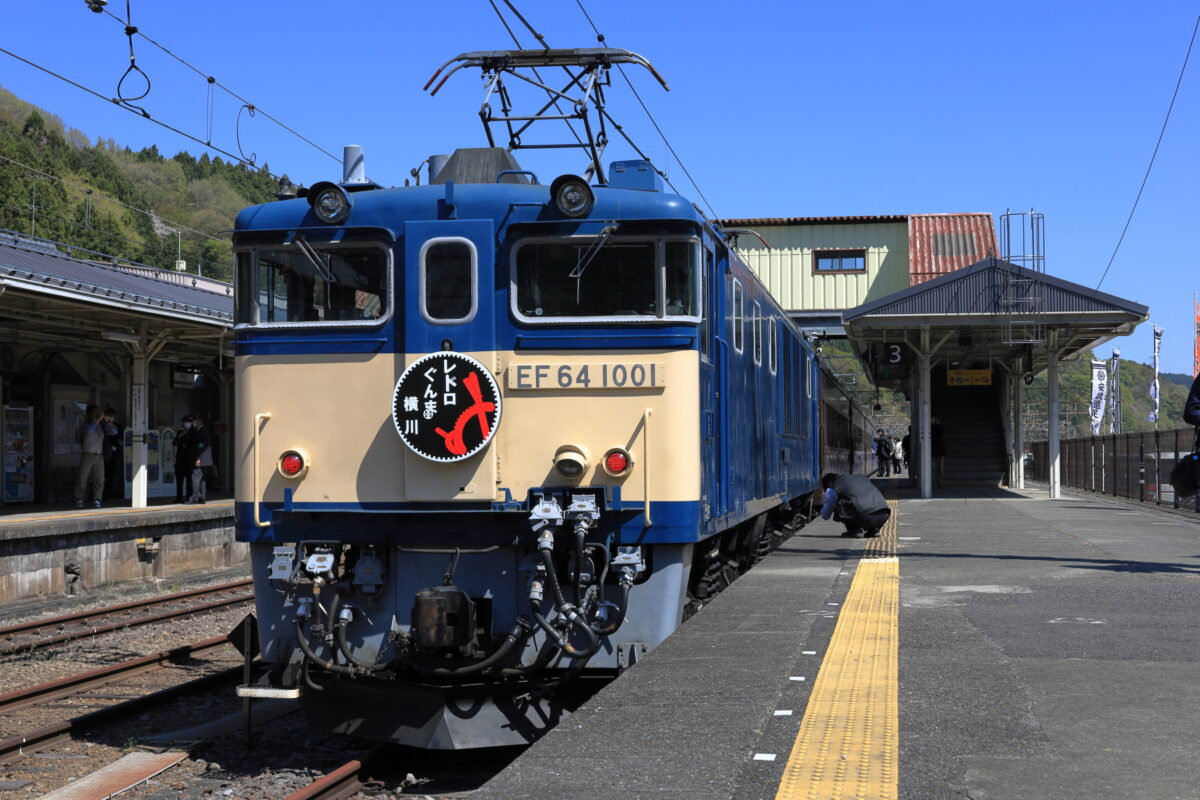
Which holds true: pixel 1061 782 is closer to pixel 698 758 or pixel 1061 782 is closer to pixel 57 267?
pixel 698 758

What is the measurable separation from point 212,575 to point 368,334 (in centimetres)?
1166

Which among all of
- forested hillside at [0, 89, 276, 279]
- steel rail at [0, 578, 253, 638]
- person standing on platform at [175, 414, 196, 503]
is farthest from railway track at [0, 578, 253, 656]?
forested hillside at [0, 89, 276, 279]

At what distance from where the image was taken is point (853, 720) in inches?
170

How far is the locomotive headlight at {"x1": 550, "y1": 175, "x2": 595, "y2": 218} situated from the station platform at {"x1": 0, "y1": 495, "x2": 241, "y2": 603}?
9403 mm

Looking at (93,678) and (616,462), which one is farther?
(93,678)

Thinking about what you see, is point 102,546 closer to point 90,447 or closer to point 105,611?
point 105,611

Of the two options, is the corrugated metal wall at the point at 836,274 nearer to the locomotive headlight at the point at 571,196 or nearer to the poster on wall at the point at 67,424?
the poster on wall at the point at 67,424

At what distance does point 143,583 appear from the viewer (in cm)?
1609

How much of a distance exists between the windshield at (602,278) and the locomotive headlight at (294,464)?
1.38 metres

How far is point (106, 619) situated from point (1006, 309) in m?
16.4

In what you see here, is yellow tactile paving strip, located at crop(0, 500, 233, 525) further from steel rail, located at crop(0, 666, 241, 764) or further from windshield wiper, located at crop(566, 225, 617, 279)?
windshield wiper, located at crop(566, 225, 617, 279)

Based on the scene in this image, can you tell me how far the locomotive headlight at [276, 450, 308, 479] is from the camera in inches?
259


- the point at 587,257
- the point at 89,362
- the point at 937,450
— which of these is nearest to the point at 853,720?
the point at 587,257

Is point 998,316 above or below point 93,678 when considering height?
above
